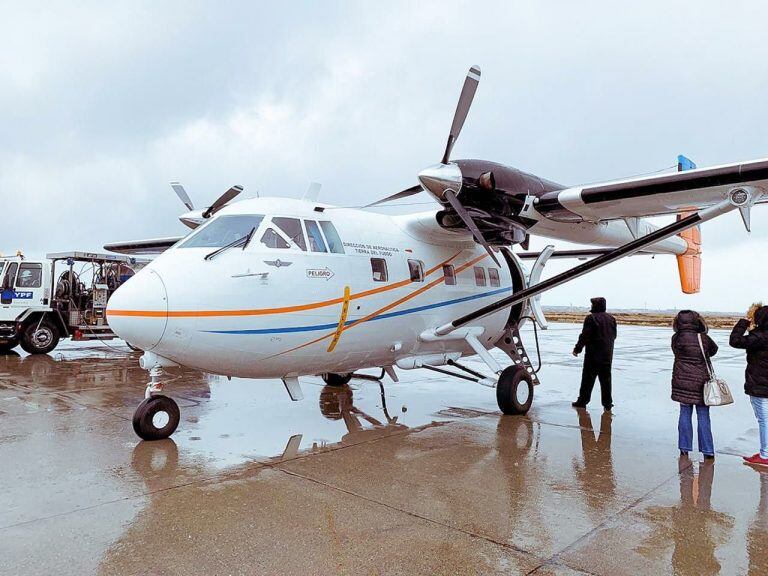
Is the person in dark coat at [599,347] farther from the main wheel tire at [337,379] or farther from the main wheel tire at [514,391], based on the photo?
the main wheel tire at [337,379]

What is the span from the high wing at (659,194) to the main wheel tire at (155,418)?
5.60 m

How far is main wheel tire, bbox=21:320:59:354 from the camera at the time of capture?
51.0ft

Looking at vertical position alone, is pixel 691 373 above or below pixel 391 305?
below

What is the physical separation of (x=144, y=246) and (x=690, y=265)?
13272 millimetres

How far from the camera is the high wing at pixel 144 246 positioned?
47.0 feet

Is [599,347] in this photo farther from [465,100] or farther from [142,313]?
[142,313]

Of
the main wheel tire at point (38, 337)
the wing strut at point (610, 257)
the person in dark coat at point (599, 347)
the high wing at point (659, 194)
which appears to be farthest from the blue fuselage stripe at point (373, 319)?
the main wheel tire at point (38, 337)

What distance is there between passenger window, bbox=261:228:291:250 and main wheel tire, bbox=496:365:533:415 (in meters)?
4.05

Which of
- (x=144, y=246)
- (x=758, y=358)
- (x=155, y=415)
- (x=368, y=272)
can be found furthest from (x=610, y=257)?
(x=144, y=246)

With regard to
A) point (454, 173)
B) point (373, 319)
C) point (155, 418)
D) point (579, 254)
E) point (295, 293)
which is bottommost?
point (155, 418)

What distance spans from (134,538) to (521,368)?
20.3 feet

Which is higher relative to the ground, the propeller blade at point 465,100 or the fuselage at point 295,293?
the propeller blade at point 465,100

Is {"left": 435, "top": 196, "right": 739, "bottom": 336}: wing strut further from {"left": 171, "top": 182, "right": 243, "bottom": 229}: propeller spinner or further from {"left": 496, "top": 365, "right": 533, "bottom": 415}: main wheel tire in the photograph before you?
{"left": 171, "top": 182, "right": 243, "bottom": 229}: propeller spinner

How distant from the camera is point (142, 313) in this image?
5586mm
